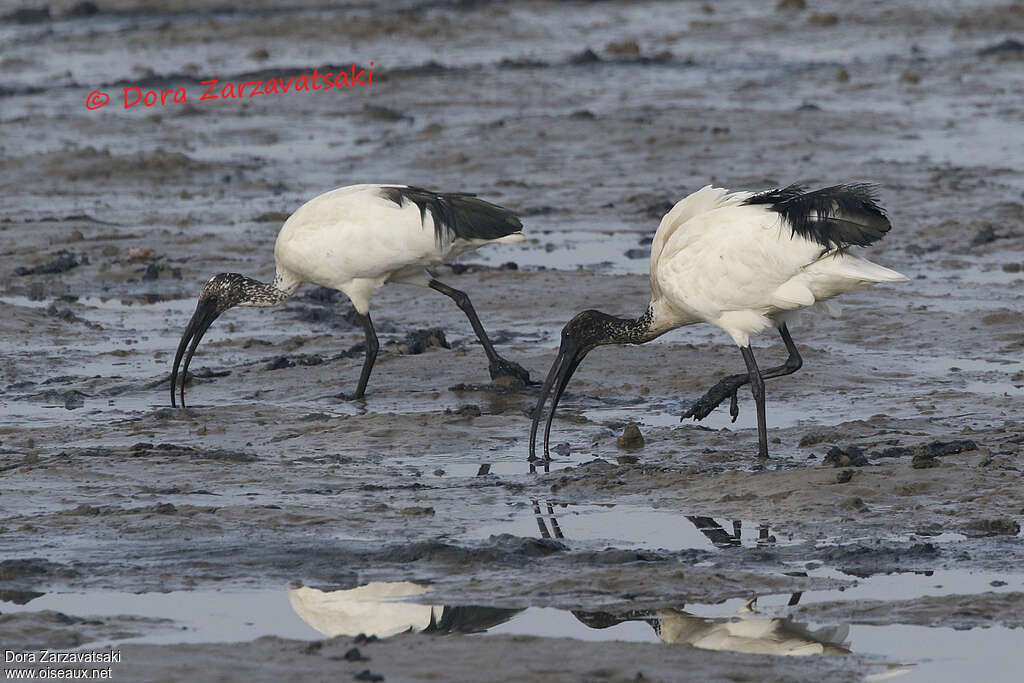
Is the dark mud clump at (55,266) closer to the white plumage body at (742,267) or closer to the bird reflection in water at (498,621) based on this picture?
the white plumage body at (742,267)

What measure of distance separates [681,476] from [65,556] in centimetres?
261

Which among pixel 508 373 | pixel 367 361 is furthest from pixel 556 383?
pixel 367 361

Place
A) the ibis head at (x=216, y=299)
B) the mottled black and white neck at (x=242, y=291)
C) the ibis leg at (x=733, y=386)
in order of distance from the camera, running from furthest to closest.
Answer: the mottled black and white neck at (x=242, y=291) → the ibis head at (x=216, y=299) → the ibis leg at (x=733, y=386)

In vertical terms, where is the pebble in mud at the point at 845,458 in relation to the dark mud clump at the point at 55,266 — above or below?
below

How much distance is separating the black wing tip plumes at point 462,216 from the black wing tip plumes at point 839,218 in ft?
7.21

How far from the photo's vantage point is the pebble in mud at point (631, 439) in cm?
842

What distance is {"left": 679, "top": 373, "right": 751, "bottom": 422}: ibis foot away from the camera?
28.2 ft

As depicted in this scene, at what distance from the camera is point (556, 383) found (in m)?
A: 8.80

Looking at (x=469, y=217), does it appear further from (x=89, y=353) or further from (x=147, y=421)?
(x=89, y=353)

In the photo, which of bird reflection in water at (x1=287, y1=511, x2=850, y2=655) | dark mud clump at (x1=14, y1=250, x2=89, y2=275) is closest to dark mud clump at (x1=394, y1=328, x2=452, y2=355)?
dark mud clump at (x1=14, y1=250, x2=89, y2=275)

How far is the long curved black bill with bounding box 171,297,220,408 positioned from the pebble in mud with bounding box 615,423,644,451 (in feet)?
8.19

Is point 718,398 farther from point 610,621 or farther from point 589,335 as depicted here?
point 610,621

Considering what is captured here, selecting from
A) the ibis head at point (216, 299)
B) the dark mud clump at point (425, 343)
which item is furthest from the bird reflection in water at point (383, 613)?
the dark mud clump at point (425, 343)

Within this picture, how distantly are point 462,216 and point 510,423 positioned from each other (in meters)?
1.27
